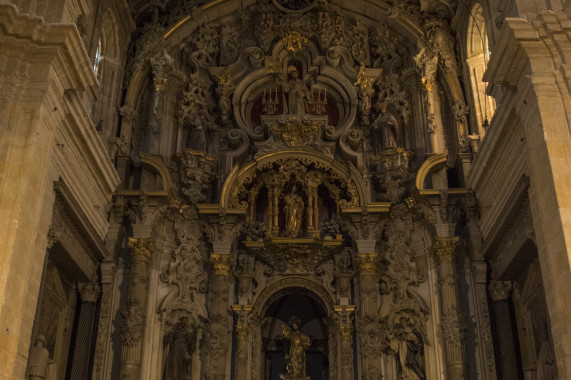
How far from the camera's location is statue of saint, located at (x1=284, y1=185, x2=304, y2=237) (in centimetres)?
1698

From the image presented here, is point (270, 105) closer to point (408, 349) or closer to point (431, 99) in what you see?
point (431, 99)

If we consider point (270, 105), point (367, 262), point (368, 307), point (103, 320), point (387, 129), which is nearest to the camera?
point (103, 320)

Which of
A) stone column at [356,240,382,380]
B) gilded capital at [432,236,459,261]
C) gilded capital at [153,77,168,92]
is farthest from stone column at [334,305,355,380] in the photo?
gilded capital at [153,77,168,92]

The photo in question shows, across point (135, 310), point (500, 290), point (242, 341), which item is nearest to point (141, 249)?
point (135, 310)

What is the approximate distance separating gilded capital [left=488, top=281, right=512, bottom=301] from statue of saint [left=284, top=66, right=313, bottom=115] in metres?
6.69

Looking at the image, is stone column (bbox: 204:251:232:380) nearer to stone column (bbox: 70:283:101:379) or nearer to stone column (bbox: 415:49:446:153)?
stone column (bbox: 70:283:101:379)

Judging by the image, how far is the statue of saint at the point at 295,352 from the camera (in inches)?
637

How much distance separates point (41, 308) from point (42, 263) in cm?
179

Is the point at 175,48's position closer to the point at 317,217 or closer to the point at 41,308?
the point at 317,217

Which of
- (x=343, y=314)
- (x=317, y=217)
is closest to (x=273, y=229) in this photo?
(x=317, y=217)

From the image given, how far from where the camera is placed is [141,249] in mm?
15578

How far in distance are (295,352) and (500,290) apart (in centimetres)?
513

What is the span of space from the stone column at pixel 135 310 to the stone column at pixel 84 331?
765 millimetres

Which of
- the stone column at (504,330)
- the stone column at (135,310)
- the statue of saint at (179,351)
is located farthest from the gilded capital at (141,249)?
the stone column at (504,330)
